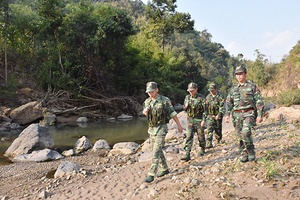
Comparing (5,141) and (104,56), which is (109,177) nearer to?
(5,141)

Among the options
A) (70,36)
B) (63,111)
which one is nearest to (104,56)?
(70,36)

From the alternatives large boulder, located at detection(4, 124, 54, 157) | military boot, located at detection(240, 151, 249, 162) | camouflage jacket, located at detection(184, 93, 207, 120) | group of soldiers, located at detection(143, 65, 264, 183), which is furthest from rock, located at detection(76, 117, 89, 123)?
military boot, located at detection(240, 151, 249, 162)

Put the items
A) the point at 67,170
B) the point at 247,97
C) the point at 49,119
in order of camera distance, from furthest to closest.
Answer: the point at 49,119, the point at 67,170, the point at 247,97

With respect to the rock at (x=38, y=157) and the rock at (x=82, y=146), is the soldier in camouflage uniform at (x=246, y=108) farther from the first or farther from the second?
the rock at (x=82, y=146)

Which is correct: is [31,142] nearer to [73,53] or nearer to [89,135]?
[89,135]

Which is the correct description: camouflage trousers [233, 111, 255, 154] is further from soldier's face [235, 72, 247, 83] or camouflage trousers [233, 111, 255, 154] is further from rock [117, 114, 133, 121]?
rock [117, 114, 133, 121]

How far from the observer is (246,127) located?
16.0 ft

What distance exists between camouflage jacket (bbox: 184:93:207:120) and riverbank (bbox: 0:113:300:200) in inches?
37.5

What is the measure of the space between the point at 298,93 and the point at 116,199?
16119 millimetres

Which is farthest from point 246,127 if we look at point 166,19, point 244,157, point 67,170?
point 166,19

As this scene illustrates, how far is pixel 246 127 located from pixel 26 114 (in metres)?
14.5

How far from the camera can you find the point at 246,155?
504cm

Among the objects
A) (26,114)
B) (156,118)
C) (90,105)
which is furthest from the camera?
(90,105)

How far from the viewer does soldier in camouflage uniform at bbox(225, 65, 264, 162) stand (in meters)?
4.88
